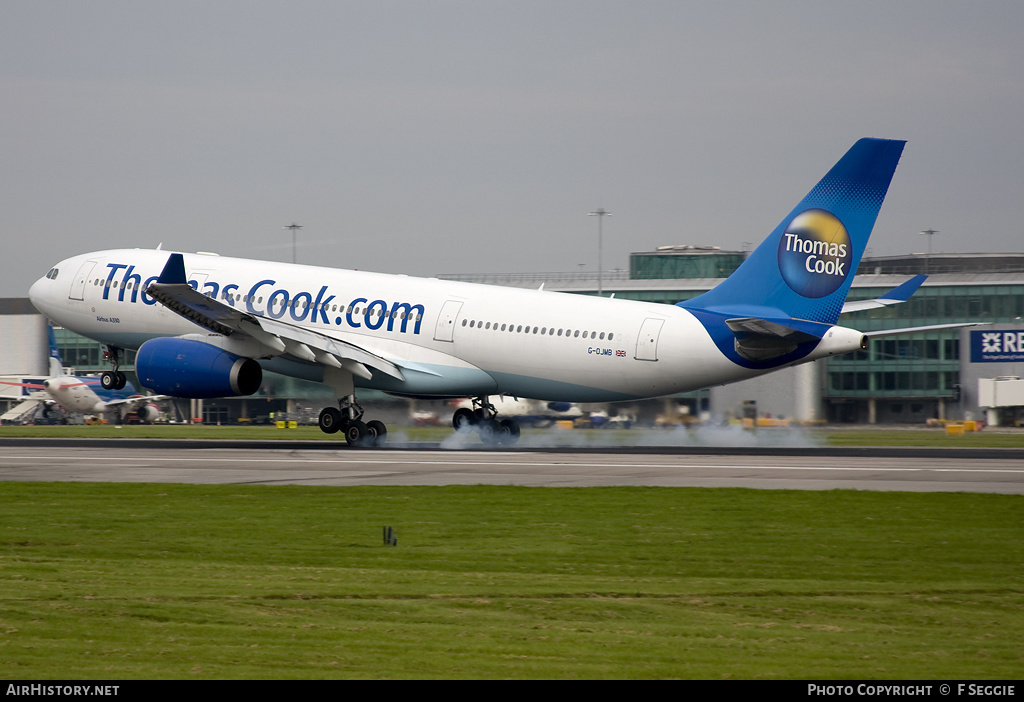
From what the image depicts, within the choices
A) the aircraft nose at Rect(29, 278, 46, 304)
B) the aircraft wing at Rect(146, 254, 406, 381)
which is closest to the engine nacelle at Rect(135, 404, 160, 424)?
the aircraft nose at Rect(29, 278, 46, 304)

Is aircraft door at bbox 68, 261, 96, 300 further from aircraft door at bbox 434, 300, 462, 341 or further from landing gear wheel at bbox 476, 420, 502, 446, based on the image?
landing gear wheel at bbox 476, 420, 502, 446

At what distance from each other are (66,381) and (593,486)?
179 ft

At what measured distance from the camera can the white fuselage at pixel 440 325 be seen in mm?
36219

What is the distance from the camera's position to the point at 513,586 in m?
14.1

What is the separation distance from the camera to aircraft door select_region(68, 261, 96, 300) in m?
43.6

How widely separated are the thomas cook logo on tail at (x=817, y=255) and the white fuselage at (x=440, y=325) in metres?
2.25

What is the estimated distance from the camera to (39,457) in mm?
33812

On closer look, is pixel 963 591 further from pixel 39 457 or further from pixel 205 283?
pixel 205 283

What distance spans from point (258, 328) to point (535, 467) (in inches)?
451

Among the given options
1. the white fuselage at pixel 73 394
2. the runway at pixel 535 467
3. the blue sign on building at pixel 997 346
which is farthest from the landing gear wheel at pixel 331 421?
the blue sign on building at pixel 997 346

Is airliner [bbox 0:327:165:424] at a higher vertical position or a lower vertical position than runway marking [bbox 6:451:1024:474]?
higher

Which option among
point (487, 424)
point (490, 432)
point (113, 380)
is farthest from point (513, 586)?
point (113, 380)

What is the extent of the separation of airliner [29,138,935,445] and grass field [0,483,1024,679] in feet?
41.1
